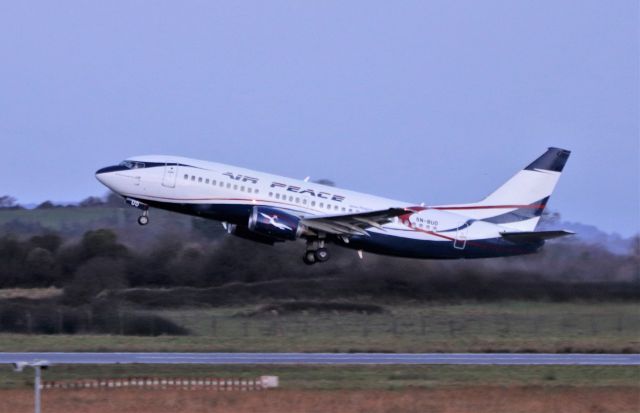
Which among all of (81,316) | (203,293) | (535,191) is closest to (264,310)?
(203,293)

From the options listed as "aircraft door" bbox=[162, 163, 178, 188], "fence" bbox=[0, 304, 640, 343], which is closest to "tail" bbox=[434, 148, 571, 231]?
"fence" bbox=[0, 304, 640, 343]

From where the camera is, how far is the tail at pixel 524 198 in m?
44.1

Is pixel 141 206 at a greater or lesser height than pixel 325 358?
greater

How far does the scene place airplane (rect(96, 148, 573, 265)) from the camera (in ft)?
129

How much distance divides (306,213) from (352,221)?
164 centimetres

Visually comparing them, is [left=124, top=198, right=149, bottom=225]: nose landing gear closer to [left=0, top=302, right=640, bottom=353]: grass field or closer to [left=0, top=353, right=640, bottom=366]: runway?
[left=0, top=302, right=640, bottom=353]: grass field

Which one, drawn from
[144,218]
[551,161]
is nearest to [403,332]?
[551,161]

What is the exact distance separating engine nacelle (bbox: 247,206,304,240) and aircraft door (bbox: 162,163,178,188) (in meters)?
2.87

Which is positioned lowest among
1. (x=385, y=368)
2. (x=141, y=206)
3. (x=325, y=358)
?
(x=385, y=368)

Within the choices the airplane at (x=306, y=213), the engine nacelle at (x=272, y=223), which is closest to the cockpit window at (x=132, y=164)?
the airplane at (x=306, y=213)

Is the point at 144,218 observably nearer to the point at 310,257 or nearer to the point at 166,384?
the point at 310,257

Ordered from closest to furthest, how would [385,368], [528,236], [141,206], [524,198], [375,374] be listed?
[375,374], [385,368], [141,206], [528,236], [524,198]

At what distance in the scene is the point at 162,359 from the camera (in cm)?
3512

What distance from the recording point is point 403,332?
1714 inches
